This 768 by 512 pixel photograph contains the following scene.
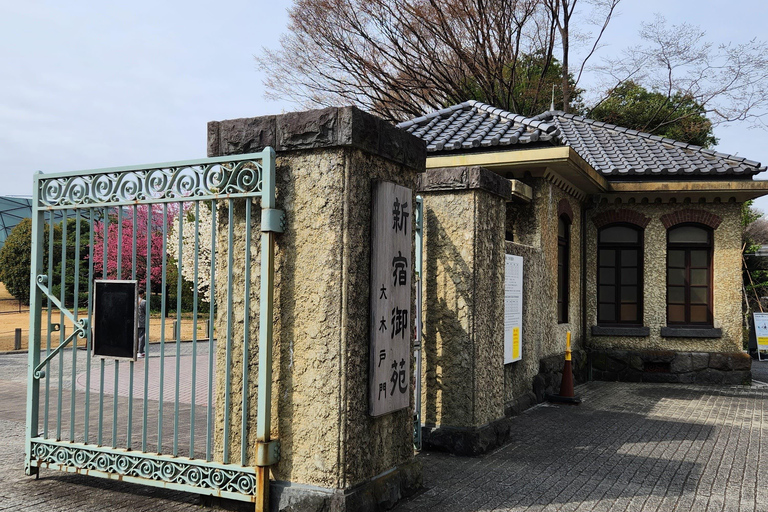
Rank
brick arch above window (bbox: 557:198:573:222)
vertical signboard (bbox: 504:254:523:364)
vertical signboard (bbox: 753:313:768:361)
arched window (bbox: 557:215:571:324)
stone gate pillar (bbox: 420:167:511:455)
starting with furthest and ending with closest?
vertical signboard (bbox: 753:313:768:361)
arched window (bbox: 557:215:571:324)
brick arch above window (bbox: 557:198:573:222)
vertical signboard (bbox: 504:254:523:364)
stone gate pillar (bbox: 420:167:511:455)

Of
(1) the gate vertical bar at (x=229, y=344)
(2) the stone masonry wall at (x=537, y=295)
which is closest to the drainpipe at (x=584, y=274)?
(2) the stone masonry wall at (x=537, y=295)

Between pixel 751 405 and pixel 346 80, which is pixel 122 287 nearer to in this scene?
pixel 751 405

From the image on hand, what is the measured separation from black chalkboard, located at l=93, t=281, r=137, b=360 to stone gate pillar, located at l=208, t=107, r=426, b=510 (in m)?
0.87

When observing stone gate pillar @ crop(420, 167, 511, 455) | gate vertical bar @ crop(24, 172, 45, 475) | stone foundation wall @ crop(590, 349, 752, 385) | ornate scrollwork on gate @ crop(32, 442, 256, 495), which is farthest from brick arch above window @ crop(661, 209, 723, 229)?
gate vertical bar @ crop(24, 172, 45, 475)

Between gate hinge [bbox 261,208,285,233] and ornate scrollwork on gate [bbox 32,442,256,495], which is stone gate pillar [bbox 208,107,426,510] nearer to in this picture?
gate hinge [bbox 261,208,285,233]

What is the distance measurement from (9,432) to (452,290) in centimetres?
514

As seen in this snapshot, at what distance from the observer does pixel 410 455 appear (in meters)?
5.33

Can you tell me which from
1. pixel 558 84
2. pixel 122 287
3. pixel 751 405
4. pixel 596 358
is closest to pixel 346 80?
pixel 558 84

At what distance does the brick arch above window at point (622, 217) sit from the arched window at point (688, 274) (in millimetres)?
645

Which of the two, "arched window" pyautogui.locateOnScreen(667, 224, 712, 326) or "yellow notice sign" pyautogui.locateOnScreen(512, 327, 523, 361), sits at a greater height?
"arched window" pyautogui.locateOnScreen(667, 224, 712, 326)

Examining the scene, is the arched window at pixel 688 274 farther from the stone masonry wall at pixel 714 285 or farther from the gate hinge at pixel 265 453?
the gate hinge at pixel 265 453

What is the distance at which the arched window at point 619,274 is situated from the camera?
14195mm

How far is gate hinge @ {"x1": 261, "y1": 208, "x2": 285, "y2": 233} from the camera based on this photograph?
4.66 metres

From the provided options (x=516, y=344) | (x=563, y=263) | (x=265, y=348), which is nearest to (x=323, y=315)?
(x=265, y=348)
